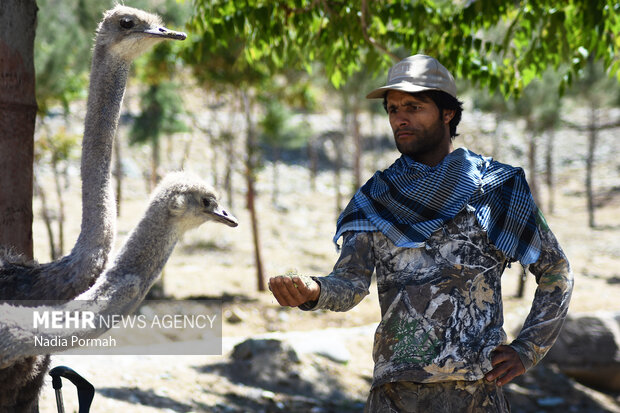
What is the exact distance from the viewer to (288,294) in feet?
7.21

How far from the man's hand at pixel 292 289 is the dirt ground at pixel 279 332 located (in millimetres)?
1573

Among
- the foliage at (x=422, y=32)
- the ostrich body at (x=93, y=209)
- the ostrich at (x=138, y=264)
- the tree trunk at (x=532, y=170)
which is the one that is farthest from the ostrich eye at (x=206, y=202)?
the tree trunk at (x=532, y=170)

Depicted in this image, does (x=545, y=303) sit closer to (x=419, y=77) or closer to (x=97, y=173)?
(x=419, y=77)

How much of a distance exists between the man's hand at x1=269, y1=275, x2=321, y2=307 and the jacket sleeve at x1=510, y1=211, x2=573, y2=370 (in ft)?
2.57

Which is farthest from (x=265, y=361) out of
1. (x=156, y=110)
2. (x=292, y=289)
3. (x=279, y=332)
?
(x=156, y=110)

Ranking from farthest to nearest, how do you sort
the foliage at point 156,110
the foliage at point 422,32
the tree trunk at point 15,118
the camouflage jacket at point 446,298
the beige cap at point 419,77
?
1. the foliage at point 156,110
2. the foliage at point 422,32
3. the tree trunk at point 15,118
4. the beige cap at point 419,77
5. the camouflage jacket at point 446,298

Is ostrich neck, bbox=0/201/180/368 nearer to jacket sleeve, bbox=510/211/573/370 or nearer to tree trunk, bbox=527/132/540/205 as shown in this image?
jacket sleeve, bbox=510/211/573/370

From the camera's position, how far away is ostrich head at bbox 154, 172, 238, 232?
270 centimetres

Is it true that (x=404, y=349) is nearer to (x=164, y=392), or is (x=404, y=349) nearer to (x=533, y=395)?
(x=164, y=392)

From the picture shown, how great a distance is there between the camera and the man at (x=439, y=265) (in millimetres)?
2461

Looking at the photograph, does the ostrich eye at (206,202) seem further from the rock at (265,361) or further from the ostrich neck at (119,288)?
the rock at (265,361)

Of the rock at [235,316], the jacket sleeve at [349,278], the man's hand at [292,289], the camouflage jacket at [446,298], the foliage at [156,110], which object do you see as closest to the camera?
the man's hand at [292,289]

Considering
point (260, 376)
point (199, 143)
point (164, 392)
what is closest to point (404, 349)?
point (164, 392)

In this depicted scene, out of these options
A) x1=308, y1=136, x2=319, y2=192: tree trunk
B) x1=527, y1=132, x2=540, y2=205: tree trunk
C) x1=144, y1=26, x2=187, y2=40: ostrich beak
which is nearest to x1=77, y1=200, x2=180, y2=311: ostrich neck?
x1=144, y1=26, x2=187, y2=40: ostrich beak
